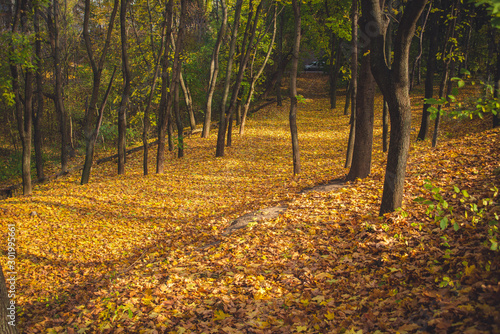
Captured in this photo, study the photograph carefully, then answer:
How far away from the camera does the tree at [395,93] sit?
497cm

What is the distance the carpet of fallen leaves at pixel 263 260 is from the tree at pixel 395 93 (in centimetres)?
45

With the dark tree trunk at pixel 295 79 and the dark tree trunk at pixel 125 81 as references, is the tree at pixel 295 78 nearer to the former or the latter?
the dark tree trunk at pixel 295 79

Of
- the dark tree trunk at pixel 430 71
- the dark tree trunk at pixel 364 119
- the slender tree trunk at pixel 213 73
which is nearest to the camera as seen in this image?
the dark tree trunk at pixel 364 119

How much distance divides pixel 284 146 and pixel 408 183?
10.3 meters

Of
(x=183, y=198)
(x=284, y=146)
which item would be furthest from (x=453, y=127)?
(x=183, y=198)

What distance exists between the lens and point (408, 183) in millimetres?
7031

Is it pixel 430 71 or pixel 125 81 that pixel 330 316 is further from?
pixel 125 81

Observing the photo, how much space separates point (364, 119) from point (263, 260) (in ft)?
15.9

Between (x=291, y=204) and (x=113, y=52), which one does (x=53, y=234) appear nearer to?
(x=291, y=204)

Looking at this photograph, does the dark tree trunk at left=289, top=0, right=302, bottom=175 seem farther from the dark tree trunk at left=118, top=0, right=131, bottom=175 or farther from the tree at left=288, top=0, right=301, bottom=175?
the dark tree trunk at left=118, top=0, right=131, bottom=175

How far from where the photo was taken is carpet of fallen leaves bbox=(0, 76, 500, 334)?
139 inches

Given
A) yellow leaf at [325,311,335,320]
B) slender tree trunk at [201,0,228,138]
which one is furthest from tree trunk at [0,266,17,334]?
slender tree trunk at [201,0,228,138]

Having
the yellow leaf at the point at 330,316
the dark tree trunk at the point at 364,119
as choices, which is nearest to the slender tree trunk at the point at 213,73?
the dark tree trunk at the point at 364,119

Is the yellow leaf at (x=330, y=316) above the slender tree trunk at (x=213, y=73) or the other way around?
the other way around
